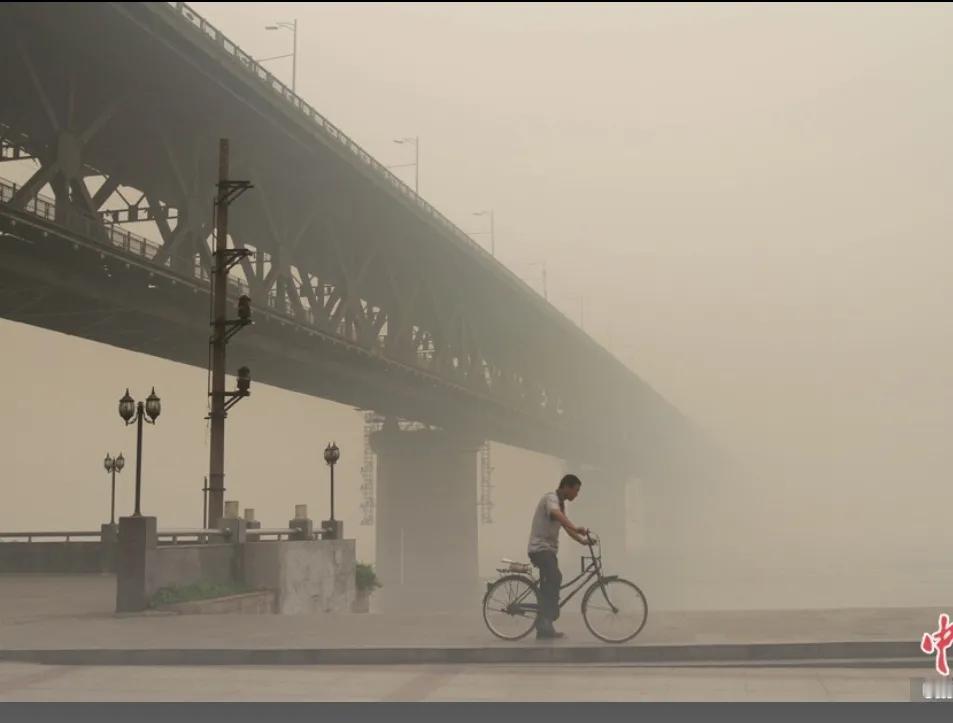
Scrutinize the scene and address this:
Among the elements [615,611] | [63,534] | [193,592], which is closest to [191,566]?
[193,592]

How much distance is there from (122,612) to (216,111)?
27.2m

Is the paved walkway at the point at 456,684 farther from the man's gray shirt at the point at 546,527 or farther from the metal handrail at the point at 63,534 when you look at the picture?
the metal handrail at the point at 63,534

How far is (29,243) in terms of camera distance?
3856 cm

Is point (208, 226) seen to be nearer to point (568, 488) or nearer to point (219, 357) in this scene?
point (219, 357)

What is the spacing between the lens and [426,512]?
8725 centimetres

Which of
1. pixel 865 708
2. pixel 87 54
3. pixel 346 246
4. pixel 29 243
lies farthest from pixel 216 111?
pixel 865 708

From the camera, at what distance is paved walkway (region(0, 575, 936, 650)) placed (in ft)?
47.3

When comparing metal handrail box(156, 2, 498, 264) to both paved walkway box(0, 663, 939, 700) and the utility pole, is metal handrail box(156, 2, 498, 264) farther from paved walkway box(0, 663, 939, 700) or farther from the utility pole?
paved walkway box(0, 663, 939, 700)

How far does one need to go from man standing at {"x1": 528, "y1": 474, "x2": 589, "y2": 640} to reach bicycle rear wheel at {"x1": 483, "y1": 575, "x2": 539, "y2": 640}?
0.41 ft

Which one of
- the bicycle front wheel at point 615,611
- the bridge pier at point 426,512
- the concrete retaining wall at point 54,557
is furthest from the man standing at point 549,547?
the bridge pier at point 426,512

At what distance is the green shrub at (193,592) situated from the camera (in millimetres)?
22859

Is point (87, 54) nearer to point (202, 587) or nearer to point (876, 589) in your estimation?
point (202, 587)

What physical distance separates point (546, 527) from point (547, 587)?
2.27ft

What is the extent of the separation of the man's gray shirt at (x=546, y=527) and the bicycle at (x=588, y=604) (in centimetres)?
32
